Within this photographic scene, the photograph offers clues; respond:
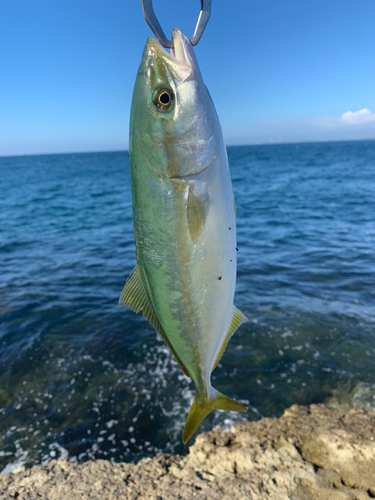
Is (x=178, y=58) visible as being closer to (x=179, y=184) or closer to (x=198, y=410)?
(x=179, y=184)

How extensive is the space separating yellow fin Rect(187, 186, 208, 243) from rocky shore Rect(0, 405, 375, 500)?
105 inches

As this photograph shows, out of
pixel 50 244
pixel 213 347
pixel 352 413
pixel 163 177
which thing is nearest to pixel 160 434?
pixel 352 413

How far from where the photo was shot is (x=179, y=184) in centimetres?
177

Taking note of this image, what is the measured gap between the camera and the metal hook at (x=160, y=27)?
157cm

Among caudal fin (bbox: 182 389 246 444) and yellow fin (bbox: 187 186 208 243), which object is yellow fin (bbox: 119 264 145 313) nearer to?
yellow fin (bbox: 187 186 208 243)

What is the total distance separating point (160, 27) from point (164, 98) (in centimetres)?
33

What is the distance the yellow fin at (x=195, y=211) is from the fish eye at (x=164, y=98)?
440mm

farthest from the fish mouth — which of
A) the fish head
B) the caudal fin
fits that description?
the caudal fin

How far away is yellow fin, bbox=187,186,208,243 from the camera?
1.78 meters

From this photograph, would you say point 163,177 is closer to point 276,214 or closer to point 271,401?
point 271,401

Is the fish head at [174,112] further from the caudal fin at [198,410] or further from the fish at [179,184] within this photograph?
the caudal fin at [198,410]

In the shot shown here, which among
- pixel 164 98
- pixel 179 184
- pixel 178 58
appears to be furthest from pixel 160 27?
pixel 179 184

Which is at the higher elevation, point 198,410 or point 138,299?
point 138,299

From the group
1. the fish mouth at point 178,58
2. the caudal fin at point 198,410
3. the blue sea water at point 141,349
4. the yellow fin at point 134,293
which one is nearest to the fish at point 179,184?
the fish mouth at point 178,58
